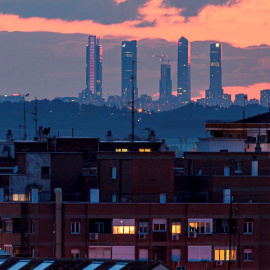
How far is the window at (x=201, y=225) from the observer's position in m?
42.4

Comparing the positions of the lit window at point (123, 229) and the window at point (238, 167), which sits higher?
the window at point (238, 167)

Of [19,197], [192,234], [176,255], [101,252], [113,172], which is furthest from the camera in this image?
[19,197]

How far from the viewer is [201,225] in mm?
42531

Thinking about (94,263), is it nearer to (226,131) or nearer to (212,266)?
(212,266)

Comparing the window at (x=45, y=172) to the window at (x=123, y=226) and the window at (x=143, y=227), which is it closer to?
the window at (x=123, y=226)

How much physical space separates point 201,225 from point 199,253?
860mm

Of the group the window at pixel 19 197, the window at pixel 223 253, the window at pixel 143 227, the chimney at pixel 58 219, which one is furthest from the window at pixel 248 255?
the window at pixel 19 197

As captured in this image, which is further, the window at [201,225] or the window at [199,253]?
the window at [201,225]

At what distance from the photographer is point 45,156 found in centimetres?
4722

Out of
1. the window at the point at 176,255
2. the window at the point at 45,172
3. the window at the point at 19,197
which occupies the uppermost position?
the window at the point at 45,172

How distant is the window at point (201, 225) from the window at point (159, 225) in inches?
29.2

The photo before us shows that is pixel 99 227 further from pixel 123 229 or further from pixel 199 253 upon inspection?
pixel 199 253

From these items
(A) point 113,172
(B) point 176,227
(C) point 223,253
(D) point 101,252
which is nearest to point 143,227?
(B) point 176,227

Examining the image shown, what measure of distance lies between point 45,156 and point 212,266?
27.2 ft
